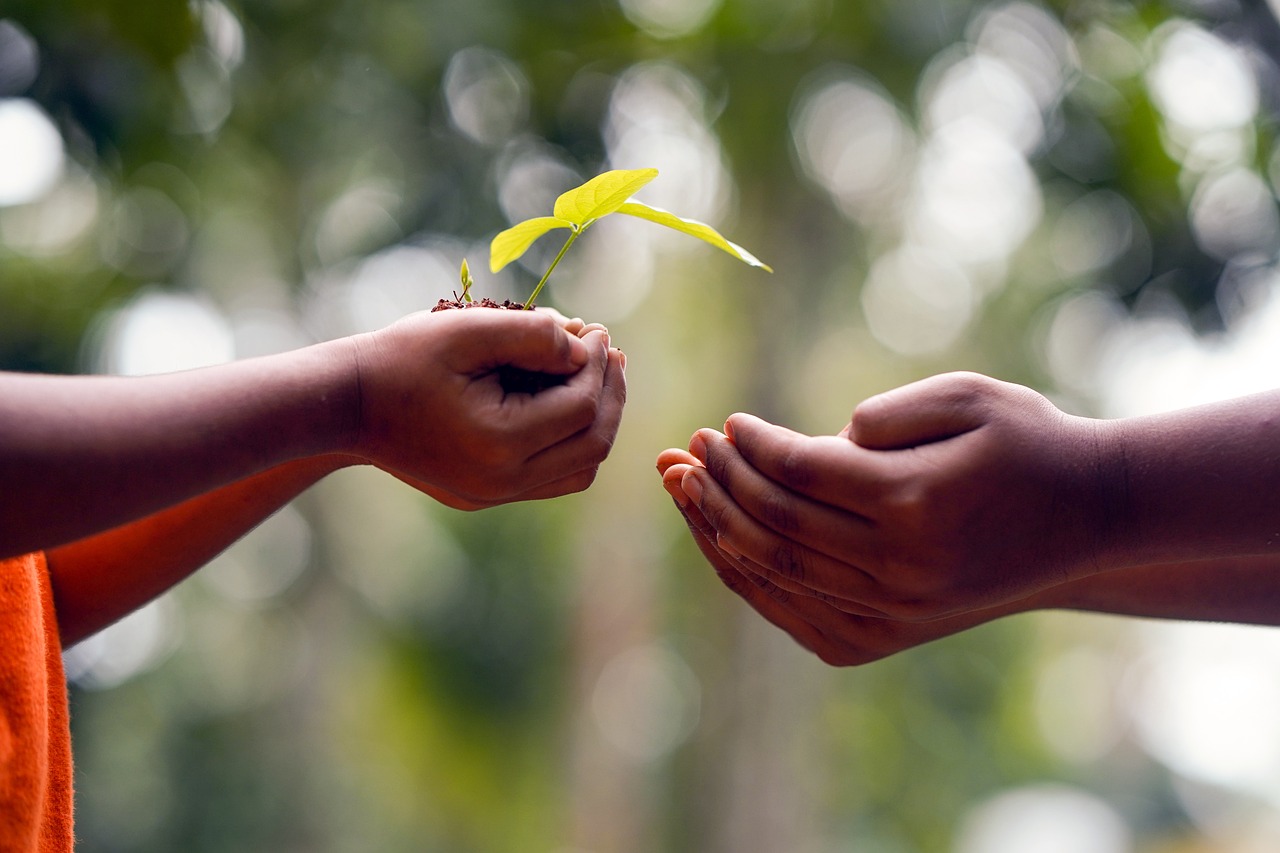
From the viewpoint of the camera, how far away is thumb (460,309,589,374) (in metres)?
1.02

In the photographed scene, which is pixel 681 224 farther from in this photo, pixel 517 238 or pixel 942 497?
pixel 942 497

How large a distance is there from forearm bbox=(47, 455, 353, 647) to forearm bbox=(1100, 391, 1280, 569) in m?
0.95

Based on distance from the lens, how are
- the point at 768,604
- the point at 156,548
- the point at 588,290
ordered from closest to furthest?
the point at 156,548 → the point at 768,604 → the point at 588,290

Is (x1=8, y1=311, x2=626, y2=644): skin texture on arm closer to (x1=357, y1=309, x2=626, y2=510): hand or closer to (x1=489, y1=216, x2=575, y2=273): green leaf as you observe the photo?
(x1=357, y1=309, x2=626, y2=510): hand

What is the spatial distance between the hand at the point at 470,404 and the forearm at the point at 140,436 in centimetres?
6

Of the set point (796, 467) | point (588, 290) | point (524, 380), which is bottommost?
point (796, 467)

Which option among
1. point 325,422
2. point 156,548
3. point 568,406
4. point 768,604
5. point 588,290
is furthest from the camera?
point 588,290

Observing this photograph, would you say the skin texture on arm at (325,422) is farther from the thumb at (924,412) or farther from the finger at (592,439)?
the thumb at (924,412)

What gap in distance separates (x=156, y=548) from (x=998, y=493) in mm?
1082

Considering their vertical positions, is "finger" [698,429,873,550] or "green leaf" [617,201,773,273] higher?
"green leaf" [617,201,773,273]

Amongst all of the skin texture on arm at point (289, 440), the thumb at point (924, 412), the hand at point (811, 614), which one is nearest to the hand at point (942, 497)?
the thumb at point (924, 412)

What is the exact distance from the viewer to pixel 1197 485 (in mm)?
1019

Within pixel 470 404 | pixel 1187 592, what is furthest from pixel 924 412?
pixel 1187 592

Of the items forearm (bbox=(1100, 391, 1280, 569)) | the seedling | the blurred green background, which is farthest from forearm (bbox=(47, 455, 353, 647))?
the blurred green background
